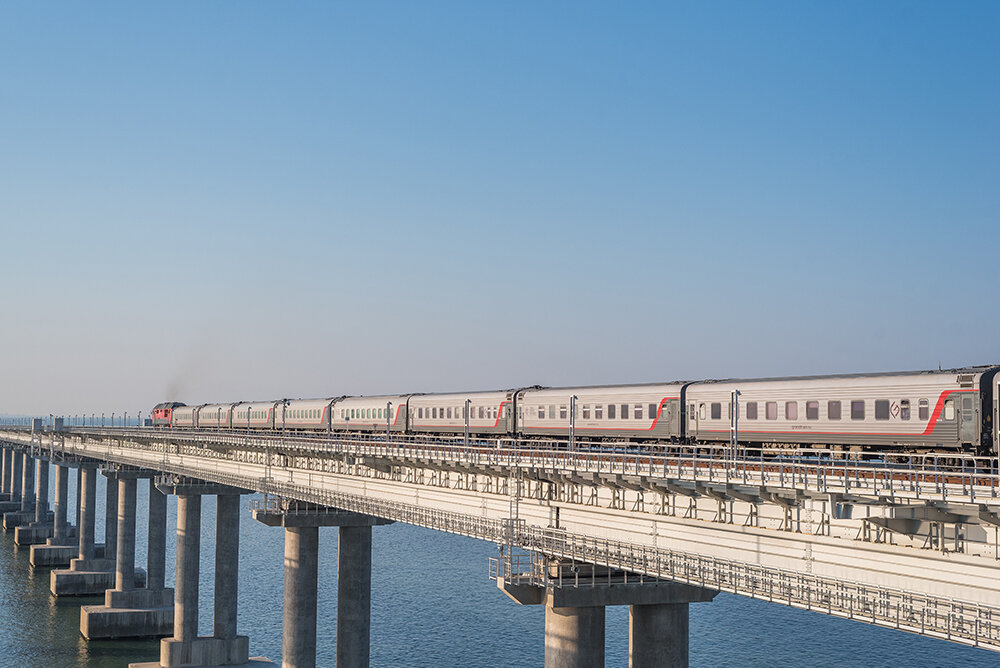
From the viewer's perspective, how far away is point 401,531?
129500 mm

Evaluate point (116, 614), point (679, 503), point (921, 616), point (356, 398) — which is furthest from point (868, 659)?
point (116, 614)

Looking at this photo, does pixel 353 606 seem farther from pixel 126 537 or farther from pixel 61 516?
pixel 61 516

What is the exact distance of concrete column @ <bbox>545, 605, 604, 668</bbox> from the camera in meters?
33.9

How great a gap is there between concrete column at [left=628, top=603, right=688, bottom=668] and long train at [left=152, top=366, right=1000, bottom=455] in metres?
6.99

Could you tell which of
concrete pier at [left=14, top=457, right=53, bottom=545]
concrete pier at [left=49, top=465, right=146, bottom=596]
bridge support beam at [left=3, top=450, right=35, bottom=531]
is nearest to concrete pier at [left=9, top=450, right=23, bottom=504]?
bridge support beam at [left=3, top=450, right=35, bottom=531]

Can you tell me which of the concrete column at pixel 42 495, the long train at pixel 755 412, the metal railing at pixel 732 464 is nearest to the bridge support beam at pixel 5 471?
the concrete column at pixel 42 495

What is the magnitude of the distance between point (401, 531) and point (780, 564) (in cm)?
10884

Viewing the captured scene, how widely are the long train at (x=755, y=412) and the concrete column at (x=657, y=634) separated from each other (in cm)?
699

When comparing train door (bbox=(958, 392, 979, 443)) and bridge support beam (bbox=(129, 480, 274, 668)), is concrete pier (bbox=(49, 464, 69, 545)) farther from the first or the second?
train door (bbox=(958, 392, 979, 443))

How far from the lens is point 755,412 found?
35.7m

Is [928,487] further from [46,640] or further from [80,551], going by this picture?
[80,551]

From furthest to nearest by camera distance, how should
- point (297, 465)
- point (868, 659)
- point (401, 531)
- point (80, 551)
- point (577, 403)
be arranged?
point (401, 531)
point (80, 551)
point (868, 659)
point (297, 465)
point (577, 403)

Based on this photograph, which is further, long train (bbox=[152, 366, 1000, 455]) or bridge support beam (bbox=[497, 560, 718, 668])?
bridge support beam (bbox=[497, 560, 718, 668])

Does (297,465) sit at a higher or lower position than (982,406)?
lower
